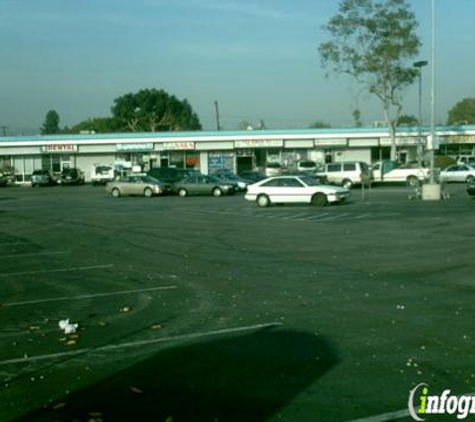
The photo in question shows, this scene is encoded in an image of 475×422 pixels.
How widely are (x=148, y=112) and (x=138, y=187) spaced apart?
7783 cm

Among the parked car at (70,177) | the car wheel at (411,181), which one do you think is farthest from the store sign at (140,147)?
the car wheel at (411,181)

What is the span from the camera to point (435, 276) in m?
13.0

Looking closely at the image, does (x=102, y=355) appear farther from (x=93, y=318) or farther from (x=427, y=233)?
(x=427, y=233)

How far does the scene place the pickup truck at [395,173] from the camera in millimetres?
51344

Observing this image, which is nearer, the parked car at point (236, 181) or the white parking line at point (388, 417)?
the white parking line at point (388, 417)

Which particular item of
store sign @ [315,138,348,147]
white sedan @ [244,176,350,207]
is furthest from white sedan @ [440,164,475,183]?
white sedan @ [244,176,350,207]

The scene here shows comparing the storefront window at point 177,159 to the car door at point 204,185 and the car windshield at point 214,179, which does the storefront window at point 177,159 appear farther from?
the car windshield at point 214,179

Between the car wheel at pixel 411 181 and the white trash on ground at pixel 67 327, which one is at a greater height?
the white trash on ground at pixel 67 327

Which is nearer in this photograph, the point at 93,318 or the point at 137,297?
the point at 93,318

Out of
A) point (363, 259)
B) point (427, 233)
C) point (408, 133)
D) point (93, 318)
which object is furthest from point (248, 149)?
point (93, 318)

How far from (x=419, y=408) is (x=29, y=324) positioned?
5611 millimetres

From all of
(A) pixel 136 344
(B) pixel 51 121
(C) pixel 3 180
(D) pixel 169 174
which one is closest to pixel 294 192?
(D) pixel 169 174

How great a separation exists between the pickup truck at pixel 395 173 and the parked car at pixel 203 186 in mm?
11695

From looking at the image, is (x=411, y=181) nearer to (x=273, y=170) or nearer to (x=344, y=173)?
(x=344, y=173)
